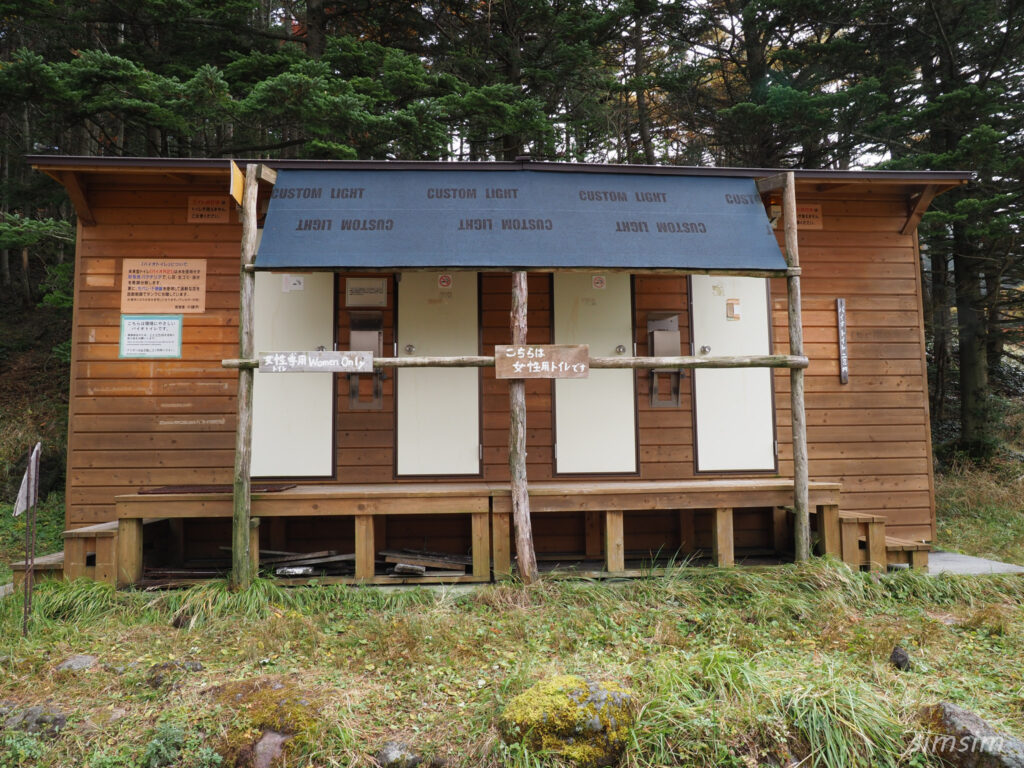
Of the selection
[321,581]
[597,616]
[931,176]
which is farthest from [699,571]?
[931,176]

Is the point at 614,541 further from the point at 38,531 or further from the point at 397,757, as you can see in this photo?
the point at 38,531

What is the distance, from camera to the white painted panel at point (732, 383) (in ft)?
20.1

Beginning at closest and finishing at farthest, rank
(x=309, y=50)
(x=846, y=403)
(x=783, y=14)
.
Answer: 1. (x=846, y=403)
2. (x=309, y=50)
3. (x=783, y=14)

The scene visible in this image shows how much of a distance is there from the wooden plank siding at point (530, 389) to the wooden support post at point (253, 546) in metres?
1.09

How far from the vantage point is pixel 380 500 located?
504cm

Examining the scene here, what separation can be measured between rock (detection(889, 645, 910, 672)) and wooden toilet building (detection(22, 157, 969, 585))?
1503 millimetres

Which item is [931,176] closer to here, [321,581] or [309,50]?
[321,581]

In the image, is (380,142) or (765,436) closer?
(765,436)

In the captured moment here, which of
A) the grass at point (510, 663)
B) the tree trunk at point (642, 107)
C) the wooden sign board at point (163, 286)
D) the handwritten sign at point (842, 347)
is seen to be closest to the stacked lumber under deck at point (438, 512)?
the grass at point (510, 663)

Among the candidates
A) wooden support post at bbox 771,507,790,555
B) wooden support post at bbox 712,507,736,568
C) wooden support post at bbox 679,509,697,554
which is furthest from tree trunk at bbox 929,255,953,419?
wooden support post at bbox 712,507,736,568

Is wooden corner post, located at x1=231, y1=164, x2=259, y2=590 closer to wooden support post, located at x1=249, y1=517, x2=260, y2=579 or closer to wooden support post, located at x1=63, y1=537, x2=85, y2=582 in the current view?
wooden support post, located at x1=249, y1=517, x2=260, y2=579

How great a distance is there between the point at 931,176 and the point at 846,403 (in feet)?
7.26

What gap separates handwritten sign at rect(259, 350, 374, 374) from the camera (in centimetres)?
472

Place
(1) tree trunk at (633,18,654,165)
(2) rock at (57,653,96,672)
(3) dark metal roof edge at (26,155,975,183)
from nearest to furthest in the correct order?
(2) rock at (57,653,96,672) < (3) dark metal roof edge at (26,155,975,183) < (1) tree trunk at (633,18,654,165)
